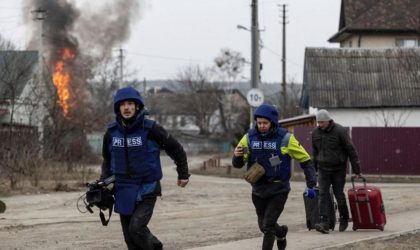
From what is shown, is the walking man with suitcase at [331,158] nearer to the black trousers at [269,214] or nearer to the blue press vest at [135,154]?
the black trousers at [269,214]

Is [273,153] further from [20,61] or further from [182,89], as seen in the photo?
[182,89]

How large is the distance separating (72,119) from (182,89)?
7155cm

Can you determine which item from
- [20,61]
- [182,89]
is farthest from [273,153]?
→ [182,89]

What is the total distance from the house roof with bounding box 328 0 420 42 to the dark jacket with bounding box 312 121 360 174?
36996mm

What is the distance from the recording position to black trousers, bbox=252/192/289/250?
820 centimetres

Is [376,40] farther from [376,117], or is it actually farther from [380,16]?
[376,117]

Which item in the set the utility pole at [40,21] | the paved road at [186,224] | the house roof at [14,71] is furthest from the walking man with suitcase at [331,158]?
the utility pole at [40,21]

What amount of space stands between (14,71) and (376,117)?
1623cm

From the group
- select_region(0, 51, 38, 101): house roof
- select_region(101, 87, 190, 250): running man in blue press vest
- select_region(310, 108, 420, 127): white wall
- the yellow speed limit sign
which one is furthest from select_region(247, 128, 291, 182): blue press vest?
select_region(310, 108, 420, 127): white wall

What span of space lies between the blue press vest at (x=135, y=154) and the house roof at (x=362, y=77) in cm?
2818

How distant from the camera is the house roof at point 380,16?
47.3 m

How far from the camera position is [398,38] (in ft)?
158

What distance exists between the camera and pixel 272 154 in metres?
8.28

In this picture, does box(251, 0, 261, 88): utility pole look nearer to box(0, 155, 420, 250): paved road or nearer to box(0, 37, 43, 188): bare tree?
box(0, 37, 43, 188): bare tree
